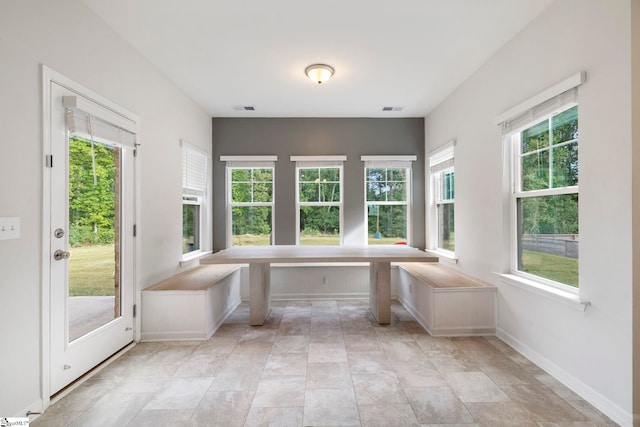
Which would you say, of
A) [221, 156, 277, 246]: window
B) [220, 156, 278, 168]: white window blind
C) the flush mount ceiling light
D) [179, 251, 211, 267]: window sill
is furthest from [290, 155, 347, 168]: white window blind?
[179, 251, 211, 267]: window sill

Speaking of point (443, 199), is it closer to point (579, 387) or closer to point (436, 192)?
point (436, 192)

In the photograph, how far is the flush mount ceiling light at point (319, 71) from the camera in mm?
3066

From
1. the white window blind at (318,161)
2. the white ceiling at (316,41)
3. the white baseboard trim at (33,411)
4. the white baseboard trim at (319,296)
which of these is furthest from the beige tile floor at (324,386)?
the white ceiling at (316,41)

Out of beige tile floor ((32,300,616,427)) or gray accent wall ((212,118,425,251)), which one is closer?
beige tile floor ((32,300,616,427))

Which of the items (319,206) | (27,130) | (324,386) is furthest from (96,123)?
(319,206)

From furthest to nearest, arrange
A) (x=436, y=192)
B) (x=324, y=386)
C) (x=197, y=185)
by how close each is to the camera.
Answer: (x=436, y=192) → (x=197, y=185) → (x=324, y=386)

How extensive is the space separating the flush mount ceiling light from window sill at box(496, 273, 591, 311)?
2.61 m

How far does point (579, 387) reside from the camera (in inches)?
81.1

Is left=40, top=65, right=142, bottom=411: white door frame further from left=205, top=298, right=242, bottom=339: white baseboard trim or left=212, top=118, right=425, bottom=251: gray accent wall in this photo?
left=212, top=118, right=425, bottom=251: gray accent wall

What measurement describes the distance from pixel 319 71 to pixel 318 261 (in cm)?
191

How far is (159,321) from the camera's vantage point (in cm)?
301

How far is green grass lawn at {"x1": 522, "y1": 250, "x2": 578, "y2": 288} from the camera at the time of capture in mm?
2234

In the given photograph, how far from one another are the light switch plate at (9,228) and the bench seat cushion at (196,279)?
1410 mm

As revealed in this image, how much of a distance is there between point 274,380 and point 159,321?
4.74 ft
